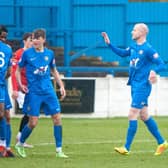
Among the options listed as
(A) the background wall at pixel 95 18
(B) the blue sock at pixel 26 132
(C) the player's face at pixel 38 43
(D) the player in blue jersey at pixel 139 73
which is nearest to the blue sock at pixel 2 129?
(B) the blue sock at pixel 26 132

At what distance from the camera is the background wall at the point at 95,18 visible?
27750mm

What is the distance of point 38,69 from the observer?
12.9 metres

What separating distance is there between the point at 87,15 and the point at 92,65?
2457 millimetres

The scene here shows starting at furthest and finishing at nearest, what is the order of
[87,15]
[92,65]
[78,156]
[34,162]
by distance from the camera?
[87,15], [92,65], [78,156], [34,162]

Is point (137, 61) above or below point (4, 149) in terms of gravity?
above

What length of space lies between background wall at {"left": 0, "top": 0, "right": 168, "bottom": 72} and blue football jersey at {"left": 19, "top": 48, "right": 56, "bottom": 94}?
1462 cm

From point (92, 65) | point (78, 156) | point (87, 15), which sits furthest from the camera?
point (87, 15)

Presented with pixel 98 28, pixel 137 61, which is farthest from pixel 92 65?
pixel 137 61

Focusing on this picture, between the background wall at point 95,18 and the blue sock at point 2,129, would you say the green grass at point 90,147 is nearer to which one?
the blue sock at point 2,129

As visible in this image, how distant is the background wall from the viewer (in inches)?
1093

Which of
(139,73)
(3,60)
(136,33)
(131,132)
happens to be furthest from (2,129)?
(136,33)

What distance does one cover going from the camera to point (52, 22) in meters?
27.9

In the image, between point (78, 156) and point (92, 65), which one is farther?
point (92, 65)

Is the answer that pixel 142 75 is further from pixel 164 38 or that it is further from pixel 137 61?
pixel 164 38
